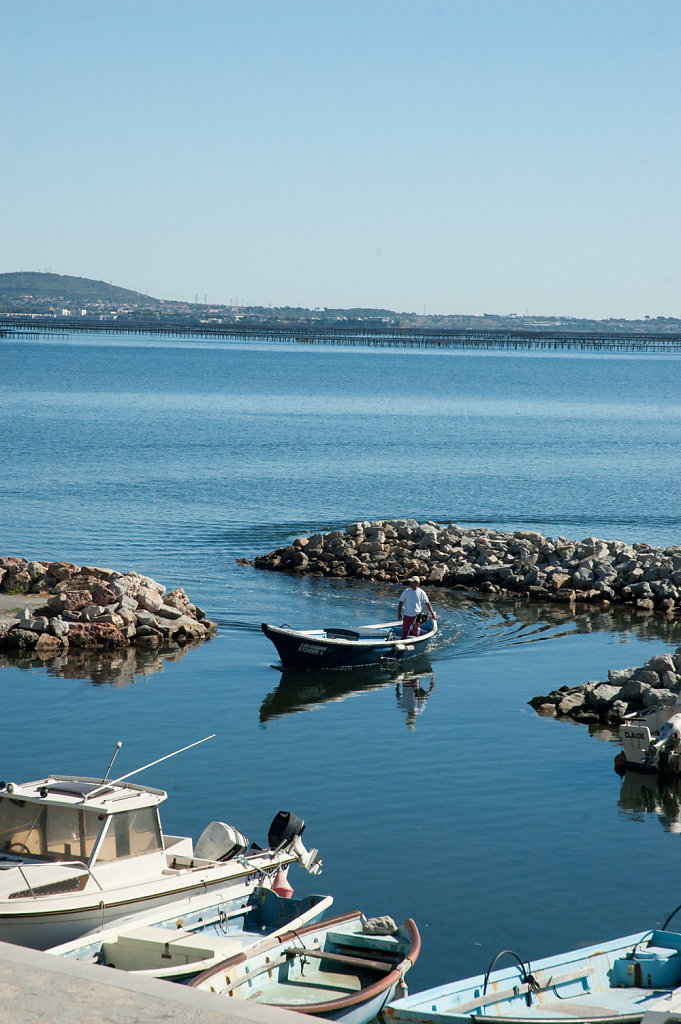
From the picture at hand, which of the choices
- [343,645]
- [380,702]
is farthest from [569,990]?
[343,645]

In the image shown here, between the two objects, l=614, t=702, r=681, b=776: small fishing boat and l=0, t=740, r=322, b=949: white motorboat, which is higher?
l=0, t=740, r=322, b=949: white motorboat

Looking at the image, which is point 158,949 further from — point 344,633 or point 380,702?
point 344,633

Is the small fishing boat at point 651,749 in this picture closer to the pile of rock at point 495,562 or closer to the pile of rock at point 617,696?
the pile of rock at point 617,696

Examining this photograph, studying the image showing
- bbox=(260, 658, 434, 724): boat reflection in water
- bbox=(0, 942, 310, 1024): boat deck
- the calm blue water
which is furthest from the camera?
bbox=(260, 658, 434, 724): boat reflection in water

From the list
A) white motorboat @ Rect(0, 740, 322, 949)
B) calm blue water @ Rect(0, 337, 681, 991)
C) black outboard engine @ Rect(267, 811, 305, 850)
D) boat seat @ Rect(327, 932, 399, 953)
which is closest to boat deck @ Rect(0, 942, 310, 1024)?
white motorboat @ Rect(0, 740, 322, 949)

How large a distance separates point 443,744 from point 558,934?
280 inches

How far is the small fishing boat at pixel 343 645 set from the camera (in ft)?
80.0

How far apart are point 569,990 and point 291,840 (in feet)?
13.1

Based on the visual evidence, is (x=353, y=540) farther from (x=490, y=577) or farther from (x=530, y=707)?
(x=530, y=707)

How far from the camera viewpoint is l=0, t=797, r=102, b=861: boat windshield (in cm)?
1225

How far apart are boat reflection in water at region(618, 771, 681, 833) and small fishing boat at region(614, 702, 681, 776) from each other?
160mm

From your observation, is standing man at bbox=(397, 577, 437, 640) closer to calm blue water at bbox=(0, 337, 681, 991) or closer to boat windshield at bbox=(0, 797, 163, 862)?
calm blue water at bbox=(0, 337, 681, 991)

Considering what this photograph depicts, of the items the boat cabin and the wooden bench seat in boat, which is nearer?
the wooden bench seat in boat

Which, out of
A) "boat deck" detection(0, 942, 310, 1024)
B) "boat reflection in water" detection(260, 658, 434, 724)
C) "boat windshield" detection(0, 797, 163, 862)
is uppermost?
"boat deck" detection(0, 942, 310, 1024)
